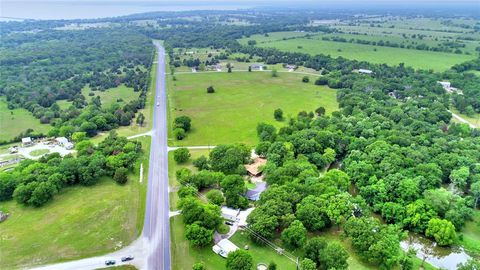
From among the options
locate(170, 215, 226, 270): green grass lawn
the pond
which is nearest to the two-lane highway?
locate(170, 215, 226, 270): green grass lawn

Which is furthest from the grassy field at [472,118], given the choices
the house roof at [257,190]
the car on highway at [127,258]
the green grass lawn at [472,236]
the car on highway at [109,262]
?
the car on highway at [109,262]

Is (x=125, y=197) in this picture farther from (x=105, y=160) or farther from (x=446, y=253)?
(x=446, y=253)

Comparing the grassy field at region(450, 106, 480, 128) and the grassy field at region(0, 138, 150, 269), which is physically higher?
the grassy field at region(0, 138, 150, 269)

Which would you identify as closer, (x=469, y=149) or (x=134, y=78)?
(x=469, y=149)

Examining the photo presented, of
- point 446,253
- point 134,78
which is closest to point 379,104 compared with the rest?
point 446,253

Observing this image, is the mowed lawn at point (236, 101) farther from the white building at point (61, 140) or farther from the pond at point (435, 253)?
the pond at point (435, 253)

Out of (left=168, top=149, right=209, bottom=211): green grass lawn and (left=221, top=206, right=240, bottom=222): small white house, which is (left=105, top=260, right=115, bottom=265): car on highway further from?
(left=221, top=206, right=240, bottom=222): small white house

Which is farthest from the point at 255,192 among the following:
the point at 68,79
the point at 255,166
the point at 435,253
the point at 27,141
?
the point at 68,79
